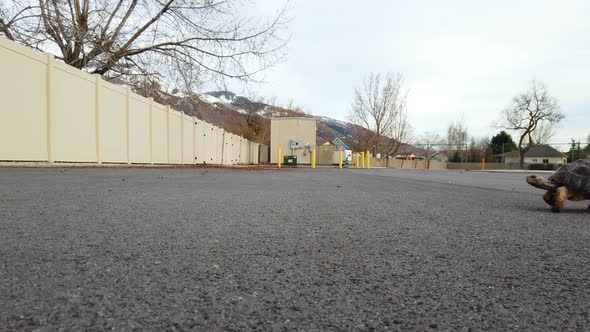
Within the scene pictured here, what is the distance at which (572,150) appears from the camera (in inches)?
1382

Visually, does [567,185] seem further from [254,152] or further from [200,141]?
[254,152]

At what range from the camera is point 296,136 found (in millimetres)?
36156

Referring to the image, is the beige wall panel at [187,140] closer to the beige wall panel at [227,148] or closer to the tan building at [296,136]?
the beige wall panel at [227,148]

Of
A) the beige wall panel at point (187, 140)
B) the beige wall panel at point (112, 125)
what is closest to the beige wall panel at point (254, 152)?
the beige wall panel at point (187, 140)

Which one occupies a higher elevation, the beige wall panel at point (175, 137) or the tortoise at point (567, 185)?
the beige wall panel at point (175, 137)

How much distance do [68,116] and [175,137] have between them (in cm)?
888

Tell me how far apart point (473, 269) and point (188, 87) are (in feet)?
46.6

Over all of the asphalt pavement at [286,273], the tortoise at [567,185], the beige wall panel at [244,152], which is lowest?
the asphalt pavement at [286,273]

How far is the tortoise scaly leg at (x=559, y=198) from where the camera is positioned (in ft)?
11.1

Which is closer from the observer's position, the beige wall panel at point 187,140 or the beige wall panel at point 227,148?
the beige wall panel at point 187,140

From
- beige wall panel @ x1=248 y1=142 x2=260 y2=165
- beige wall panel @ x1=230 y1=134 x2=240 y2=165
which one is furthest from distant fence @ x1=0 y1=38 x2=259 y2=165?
beige wall panel @ x1=248 y1=142 x2=260 y2=165

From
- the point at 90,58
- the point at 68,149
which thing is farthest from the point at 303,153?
the point at 68,149

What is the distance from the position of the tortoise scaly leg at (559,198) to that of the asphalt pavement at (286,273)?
2.88ft

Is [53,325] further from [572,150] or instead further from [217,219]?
[572,150]
